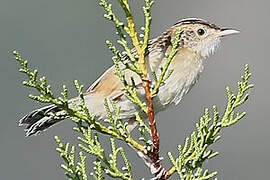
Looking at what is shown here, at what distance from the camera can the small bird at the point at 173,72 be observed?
2717 mm

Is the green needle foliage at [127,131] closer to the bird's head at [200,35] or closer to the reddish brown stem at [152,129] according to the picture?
the reddish brown stem at [152,129]

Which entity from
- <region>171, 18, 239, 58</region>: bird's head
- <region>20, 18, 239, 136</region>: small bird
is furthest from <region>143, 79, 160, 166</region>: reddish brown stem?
<region>171, 18, 239, 58</region>: bird's head

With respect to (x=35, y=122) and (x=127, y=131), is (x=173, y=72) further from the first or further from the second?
(x=127, y=131)

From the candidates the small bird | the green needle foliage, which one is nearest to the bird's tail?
the small bird

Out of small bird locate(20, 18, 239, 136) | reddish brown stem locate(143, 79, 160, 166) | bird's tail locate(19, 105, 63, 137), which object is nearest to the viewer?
reddish brown stem locate(143, 79, 160, 166)

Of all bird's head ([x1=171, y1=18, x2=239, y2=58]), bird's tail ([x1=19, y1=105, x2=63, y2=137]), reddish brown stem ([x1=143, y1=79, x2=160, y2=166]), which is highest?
bird's head ([x1=171, y1=18, x2=239, y2=58])

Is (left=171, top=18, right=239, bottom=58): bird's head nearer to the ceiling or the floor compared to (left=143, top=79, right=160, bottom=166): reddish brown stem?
nearer to the ceiling

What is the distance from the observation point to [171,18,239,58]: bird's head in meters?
2.84

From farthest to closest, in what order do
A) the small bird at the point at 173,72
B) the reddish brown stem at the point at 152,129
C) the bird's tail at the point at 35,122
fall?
the small bird at the point at 173,72 < the bird's tail at the point at 35,122 < the reddish brown stem at the point at 152,129

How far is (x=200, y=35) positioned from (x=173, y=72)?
267mm

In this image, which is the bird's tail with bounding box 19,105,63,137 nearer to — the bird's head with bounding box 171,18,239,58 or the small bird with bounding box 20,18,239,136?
the small bird with bounding box 20,18,239,136

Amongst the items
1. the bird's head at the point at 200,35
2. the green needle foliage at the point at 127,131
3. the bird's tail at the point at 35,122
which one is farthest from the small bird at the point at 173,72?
the green needle foliage at the point at 127,131

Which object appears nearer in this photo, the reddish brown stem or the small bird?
the reddish brown stem

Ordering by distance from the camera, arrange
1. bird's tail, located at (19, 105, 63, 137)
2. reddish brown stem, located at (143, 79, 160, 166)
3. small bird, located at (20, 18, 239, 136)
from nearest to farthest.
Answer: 1. reddish brown stem, located at (143, 79, 160, 166)
2. bird's tail, located at (19, 105, 63, 137)
3. small bird, located at (20, 18, 239, 136)
